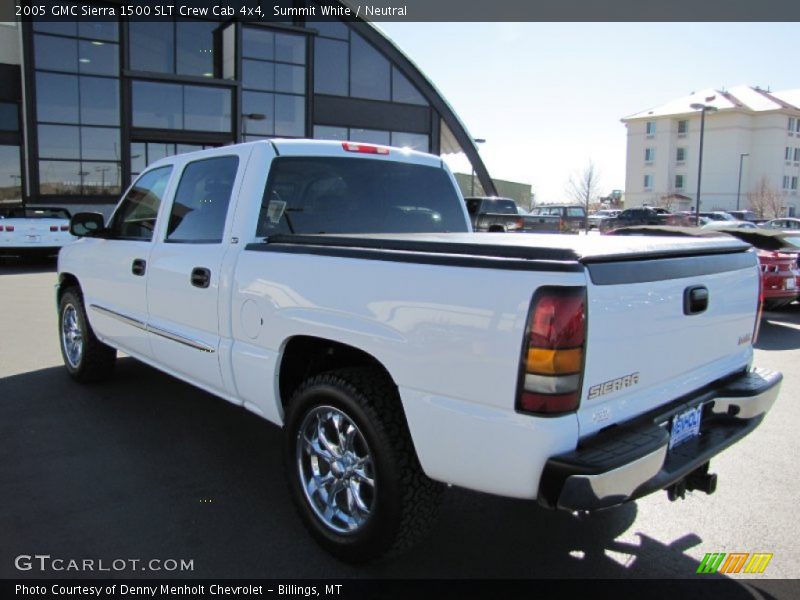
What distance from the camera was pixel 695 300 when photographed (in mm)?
2760

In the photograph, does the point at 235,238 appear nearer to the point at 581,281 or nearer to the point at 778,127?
the point at 581,281

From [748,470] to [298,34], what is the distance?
86.8ft

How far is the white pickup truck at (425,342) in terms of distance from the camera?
230 cm

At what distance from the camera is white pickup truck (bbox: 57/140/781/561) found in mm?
2305

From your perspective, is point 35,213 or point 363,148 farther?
point 35,213

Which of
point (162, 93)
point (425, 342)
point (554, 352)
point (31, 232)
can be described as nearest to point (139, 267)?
point (425, 342)

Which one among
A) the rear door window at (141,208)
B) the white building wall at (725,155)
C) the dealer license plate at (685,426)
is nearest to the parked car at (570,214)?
the rear door window at (141,208)

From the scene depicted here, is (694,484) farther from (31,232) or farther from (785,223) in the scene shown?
(785,223)

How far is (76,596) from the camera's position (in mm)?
2807

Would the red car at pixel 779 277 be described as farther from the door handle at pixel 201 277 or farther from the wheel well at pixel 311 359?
the door handle at pixel 201 277

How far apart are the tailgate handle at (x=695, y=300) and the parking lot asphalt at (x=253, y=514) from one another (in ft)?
3.94

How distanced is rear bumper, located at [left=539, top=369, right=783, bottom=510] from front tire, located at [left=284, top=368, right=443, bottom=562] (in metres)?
0.64

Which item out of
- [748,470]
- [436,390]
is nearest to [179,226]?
[436,390]

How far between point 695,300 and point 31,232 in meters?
16.9
